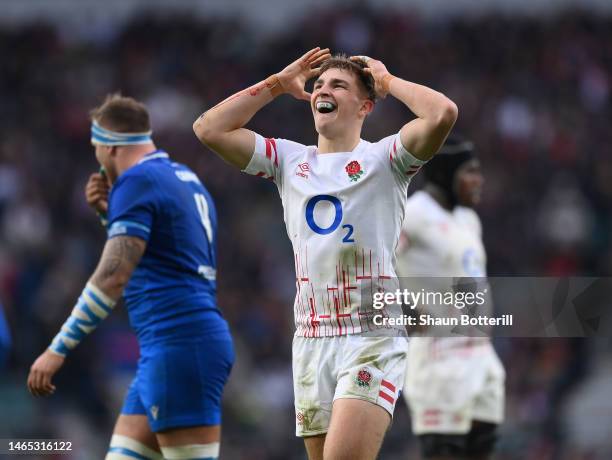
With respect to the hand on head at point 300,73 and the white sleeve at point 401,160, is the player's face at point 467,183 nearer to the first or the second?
the hand on head at point 300,73

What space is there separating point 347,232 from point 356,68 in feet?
2.81

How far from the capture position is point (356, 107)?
227 inches

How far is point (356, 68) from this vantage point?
5805 millimetres

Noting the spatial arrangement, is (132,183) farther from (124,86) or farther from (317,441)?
(124,86)

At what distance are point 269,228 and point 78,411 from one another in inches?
151

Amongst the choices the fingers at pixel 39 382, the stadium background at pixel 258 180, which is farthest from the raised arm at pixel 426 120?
the stadium background at pixel 258 180

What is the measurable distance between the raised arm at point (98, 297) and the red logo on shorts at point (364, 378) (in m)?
1.45

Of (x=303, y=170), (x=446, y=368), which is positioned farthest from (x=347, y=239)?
(x=446, y=368)

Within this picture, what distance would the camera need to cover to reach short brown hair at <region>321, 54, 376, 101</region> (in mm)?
5789

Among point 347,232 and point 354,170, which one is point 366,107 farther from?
point 347,232

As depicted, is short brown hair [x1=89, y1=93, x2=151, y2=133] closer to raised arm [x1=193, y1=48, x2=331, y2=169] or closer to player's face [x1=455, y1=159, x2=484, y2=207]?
raised arm [x1=193, y1=48, x2=331, y2=169]

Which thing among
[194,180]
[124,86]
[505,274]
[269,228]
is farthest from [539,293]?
[124,86]

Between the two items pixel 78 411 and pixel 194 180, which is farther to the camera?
pixel 78 411

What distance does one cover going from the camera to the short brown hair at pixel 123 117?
6730 millimetres
